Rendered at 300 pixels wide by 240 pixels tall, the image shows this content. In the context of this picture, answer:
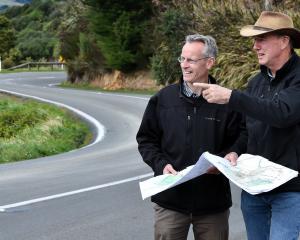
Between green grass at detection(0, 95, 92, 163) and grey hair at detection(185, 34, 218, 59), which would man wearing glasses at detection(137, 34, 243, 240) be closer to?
grey hair at detection(185, 34, 218, 59)

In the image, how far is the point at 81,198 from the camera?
8648 mm

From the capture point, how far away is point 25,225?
7.23 m

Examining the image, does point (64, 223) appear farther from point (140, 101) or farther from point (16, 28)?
point (16, 28)

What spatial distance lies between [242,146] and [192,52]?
0.64m

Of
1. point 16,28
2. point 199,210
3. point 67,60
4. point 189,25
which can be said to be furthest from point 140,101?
point 16,28

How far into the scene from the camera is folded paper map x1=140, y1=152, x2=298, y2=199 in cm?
366

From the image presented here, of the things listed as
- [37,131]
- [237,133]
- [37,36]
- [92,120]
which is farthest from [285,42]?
[37,36]

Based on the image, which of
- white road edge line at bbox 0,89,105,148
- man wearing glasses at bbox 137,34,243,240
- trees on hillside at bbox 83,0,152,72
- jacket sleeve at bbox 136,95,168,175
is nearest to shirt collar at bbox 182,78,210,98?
man wearing glasses at bbox 137,34,243,240

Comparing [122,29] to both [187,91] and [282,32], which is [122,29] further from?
[282,32]

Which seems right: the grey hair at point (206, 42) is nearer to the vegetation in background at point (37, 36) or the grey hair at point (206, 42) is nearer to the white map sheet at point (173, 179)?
the white map sheet at point (173, 179)

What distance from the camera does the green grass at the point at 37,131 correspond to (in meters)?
15.1

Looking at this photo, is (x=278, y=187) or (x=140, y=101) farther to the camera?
(x=140, y=101)

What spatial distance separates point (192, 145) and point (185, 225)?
1.64 feet

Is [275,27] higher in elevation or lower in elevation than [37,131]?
higher
